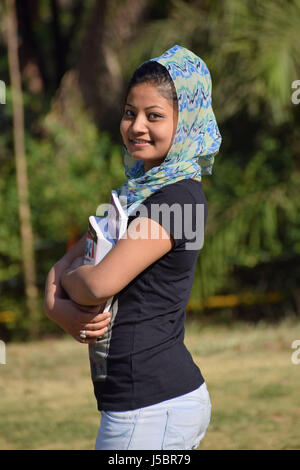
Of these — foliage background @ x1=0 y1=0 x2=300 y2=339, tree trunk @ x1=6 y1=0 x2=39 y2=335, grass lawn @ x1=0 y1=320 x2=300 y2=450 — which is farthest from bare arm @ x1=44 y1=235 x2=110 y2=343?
tree trunk @ x1=6 y1=0 x2=39 y2=335

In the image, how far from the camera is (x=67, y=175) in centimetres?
848

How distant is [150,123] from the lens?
2020 millimetres

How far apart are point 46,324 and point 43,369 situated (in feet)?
6.20

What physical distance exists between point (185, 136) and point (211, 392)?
363 cm

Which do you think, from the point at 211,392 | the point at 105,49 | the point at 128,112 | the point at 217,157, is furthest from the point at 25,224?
the point at 128,112

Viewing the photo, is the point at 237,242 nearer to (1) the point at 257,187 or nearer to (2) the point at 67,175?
(1) the point at 257,187

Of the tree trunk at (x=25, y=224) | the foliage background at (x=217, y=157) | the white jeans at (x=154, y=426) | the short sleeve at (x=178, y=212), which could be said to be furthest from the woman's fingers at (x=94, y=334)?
the tree trunk at (x=25, y=224)

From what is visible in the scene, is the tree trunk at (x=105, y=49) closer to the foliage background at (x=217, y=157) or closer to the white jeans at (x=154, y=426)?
the foliage background at (x=217, y=157)

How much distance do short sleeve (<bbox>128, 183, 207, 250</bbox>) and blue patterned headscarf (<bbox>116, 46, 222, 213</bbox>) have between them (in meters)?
0.04

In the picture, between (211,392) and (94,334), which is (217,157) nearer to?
(211,392)

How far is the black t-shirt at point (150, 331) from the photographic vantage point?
1956 mm

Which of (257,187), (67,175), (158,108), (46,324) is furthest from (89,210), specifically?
(158,108)

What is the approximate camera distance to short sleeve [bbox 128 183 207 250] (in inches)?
75.4

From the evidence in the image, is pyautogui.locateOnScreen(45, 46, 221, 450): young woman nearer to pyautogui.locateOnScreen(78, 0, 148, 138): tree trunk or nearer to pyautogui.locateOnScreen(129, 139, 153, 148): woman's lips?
pyautogui.locateOnScreen(129, 139, 153, 148): woman's lips
